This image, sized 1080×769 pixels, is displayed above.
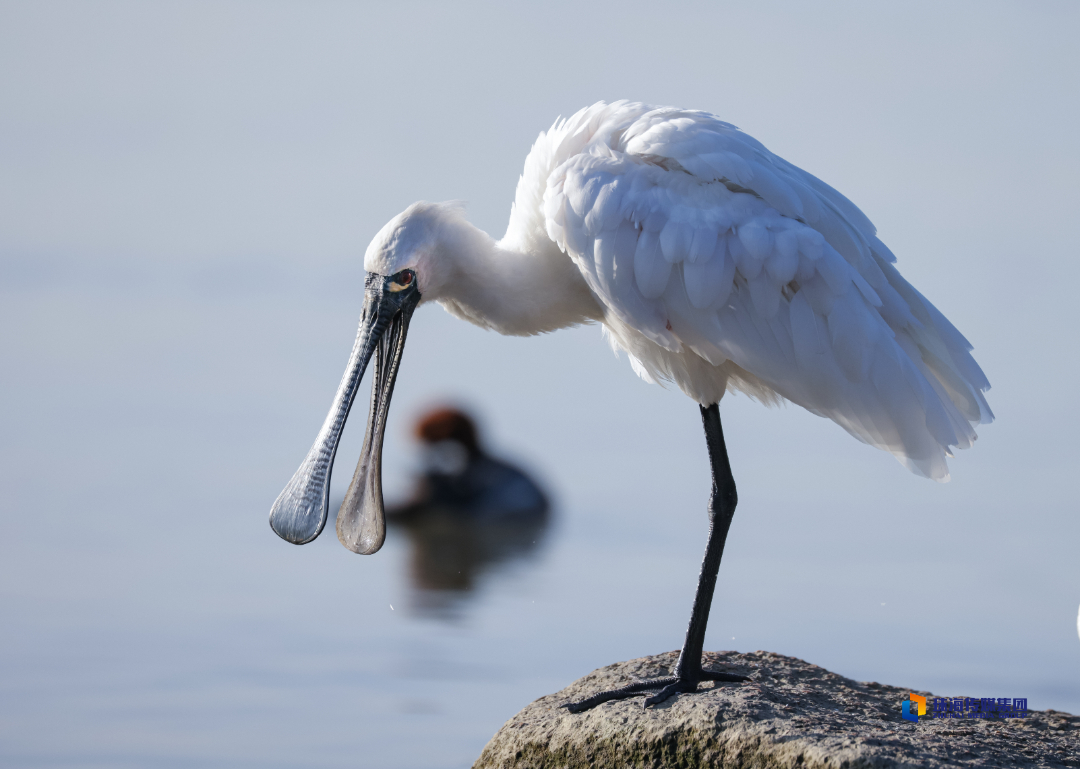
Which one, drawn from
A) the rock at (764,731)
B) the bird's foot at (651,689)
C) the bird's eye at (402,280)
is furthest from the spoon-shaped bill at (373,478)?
the bird's foot at (651,689)

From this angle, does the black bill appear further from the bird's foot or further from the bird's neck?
the bird's foot

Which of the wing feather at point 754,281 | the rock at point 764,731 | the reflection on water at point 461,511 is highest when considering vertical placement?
the reflection on water at point 461,511

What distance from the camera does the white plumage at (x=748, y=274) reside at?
592cm

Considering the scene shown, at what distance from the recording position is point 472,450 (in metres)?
16.3

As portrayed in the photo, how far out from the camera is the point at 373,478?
22.8 ft

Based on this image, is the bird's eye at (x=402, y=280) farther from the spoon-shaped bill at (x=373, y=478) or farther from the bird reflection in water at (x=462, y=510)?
the bird reflection in water at (x=462, y=510)

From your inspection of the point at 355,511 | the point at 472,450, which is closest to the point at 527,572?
the point at 472,450

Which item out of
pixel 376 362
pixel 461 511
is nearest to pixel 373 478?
pixel 376 362

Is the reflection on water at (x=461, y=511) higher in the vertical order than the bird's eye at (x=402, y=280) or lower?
higher

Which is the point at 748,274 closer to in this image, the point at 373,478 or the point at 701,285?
the point at 701,285

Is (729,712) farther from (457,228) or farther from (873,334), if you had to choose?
(457,228)

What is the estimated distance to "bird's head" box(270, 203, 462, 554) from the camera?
642 cm

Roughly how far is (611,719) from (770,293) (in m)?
2.13

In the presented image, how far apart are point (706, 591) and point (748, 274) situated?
5.22 ft
